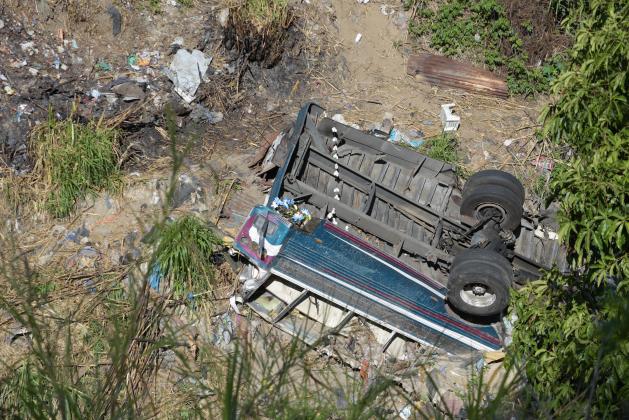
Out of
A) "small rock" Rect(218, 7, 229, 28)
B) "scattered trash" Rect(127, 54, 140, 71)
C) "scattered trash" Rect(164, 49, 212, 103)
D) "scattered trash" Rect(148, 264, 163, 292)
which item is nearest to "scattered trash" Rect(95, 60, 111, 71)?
"scattered trash" Rect(127, 54, 140, 71)

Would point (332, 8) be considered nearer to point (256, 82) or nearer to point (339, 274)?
point (256, 82)

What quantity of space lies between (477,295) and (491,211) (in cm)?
100

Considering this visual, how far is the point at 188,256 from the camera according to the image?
6.91 metres

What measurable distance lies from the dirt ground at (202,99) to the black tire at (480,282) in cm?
236

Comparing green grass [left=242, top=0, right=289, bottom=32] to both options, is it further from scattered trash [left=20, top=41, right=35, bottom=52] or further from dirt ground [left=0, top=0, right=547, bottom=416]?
scattered trash [left=20, top=41, right=35, bottom=52]

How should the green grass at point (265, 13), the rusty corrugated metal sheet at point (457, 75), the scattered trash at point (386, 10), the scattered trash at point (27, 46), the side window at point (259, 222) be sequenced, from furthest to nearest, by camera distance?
the scattered trash at point (386, 10) < the rusty corrugated metal sheet at point (457, 75) < the green grass at point (265, 13) < the scattered trash at point (27, 46) < the side window at point (259, 222)

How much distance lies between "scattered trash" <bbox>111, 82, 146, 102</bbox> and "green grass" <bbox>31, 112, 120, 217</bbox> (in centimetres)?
91

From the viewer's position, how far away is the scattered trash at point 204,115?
926 cm

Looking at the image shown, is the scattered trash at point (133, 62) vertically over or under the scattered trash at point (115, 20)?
under

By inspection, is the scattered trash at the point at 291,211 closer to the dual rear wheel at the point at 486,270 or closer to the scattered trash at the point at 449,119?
the dual rear wheel at the point at 486,270

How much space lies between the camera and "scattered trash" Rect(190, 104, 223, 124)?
9258 millimetres

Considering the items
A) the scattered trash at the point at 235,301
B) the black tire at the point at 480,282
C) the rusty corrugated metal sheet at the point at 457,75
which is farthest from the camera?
the rusty corrugated metal sheet at the point at 457,75

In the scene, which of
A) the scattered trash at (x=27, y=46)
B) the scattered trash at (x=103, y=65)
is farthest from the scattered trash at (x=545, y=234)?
the scattered trash at (x=27, y=46)


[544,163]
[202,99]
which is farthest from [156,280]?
[544,163]
